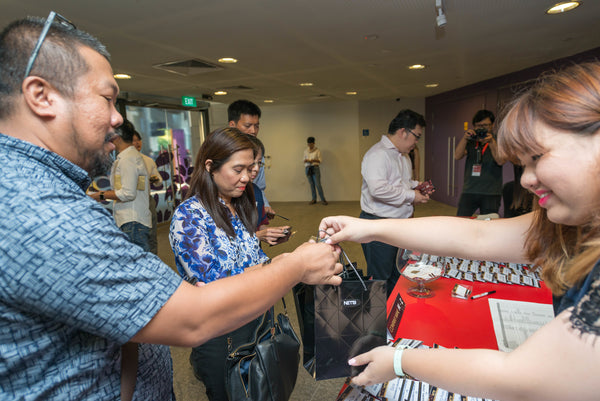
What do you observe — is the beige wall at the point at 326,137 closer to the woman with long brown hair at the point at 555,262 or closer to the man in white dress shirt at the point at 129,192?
the man in white dress shirt at the point at 129,192

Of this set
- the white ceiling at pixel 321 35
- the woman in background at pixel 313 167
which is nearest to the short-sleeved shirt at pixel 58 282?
the white ceiling at pixel 321 35

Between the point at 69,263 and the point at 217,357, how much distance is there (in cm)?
99

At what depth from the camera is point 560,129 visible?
0.68 meters

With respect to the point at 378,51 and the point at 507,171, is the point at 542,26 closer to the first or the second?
the point at 378,51

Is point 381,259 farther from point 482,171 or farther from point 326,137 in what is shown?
point 326,137

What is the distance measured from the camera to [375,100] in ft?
29.8

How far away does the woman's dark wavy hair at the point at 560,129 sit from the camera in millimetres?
642

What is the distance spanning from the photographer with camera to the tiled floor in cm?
154

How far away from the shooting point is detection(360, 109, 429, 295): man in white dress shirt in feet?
9.49

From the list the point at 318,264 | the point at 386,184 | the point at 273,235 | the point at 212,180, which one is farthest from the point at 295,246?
the point at 318,264

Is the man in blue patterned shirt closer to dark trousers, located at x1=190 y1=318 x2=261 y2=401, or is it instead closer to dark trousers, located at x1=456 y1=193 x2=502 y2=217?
dark trousers, located at x1=190 y1=318 x2=261 y2=401

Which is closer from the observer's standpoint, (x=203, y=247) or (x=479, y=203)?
(x=203, y=247)

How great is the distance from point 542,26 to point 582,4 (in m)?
0.54

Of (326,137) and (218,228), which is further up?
(326,137)
